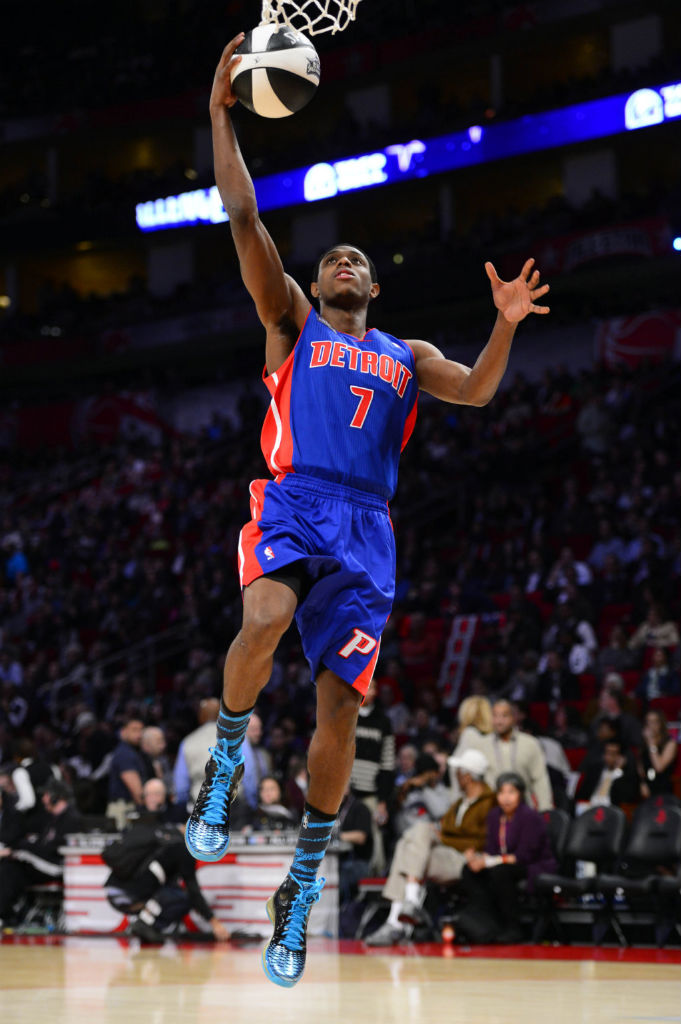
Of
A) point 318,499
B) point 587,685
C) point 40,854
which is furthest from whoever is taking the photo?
point 587,685

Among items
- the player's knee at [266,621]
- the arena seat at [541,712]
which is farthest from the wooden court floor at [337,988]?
the arena seat at [541,712]

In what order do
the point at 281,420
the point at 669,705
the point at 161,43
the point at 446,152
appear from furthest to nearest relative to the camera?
the point at 161,43
the point at 446,152
the point at 669,705
the point at 281,420

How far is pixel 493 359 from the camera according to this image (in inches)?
216

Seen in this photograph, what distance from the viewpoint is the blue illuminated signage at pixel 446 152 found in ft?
79.0

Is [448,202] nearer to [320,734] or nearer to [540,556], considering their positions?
[540,556]

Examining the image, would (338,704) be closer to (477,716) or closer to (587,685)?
(477,716)

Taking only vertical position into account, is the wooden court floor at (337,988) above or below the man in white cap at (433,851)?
below

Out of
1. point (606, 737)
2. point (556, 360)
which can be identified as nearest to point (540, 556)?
point (606, 737)

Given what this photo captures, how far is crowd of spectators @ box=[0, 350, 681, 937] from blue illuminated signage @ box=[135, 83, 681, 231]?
4924 mm

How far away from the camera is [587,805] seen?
12039 millimetres

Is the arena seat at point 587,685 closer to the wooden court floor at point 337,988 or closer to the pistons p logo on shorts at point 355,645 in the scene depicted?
the wooden court floor at point 337,988

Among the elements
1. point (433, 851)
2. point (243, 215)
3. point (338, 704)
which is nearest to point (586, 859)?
point (433, 851)

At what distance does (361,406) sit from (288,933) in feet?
7.04

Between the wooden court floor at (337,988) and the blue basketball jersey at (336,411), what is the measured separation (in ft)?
9.34
